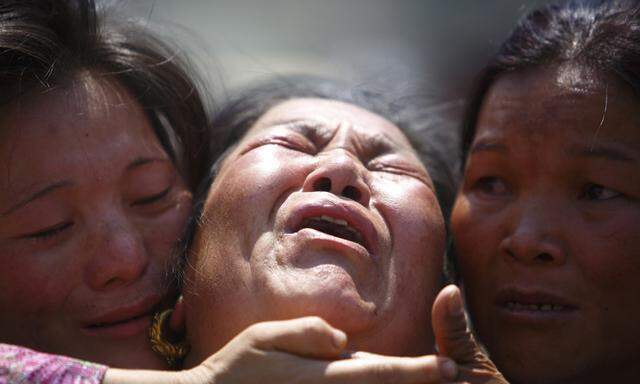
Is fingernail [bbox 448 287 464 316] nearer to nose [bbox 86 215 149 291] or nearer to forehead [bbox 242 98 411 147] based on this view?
forehead [bbox 242 98 411 147]

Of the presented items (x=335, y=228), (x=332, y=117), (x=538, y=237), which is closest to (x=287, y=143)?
(x=332, y=117)

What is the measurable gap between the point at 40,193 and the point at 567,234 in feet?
5.77

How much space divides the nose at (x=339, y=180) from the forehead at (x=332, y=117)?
0.96 feet

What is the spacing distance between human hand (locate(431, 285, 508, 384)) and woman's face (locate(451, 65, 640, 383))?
0.64m

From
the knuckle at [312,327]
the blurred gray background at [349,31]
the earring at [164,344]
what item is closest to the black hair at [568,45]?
the earring at [164,344]

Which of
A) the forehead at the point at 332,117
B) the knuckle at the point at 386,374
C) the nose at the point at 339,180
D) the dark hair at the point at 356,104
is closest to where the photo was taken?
the knuckle at the point at 386,374

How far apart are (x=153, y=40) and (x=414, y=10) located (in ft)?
22.9

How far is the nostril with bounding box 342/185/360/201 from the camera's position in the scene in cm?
263

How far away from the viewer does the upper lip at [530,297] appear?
2.72 metres

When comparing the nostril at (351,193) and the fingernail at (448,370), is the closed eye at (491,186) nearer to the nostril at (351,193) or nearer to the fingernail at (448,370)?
the nostril at (351,193)

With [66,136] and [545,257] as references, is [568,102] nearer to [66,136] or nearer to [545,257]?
[545,257]

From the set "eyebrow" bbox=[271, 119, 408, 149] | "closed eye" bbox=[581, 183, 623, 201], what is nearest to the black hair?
"closed eye" bbox=[581, 183, 623, 201]

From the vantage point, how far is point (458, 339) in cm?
211

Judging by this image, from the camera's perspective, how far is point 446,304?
203 centimetres
